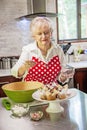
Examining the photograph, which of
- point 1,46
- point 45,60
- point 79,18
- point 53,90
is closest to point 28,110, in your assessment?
point 53,90

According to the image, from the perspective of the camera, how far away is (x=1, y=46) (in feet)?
11.1

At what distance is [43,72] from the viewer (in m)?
2.00

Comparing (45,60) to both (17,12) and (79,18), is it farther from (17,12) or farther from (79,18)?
(79,18)

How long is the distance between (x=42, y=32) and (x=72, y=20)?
214cm

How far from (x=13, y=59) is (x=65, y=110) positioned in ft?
6.24

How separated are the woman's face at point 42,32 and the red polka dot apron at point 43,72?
0.59 feet

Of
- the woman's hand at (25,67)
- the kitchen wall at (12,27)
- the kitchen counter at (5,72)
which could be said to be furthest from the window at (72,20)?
the woman's hand at (25,67)

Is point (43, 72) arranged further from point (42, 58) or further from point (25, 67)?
point (25, 67)

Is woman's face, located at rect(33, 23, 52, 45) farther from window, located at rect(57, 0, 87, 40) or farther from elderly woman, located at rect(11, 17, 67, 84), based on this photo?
window, located at rect(57, 0, 87, 40)

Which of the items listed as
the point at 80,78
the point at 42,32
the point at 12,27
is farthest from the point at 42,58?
the point at 12,27

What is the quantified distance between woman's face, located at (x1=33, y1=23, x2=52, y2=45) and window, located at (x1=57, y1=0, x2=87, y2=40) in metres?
1.93

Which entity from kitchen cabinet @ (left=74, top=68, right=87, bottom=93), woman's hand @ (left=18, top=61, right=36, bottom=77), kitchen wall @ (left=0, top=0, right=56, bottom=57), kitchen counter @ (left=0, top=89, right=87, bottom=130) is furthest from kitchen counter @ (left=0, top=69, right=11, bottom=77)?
kitchen counter @ (left=0, top=89, right=87, bottom=130)

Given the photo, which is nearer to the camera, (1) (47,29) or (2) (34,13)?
(1) (47,29)

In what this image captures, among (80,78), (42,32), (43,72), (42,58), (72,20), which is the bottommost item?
(80,78)
